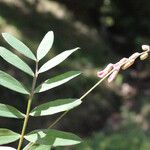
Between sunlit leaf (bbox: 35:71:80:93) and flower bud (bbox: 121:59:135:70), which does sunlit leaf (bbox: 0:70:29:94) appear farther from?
flower bud (bbox: 121:59:135:70)

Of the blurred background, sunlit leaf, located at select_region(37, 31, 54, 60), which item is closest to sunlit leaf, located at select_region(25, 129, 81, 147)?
sunlit leaf, located at select_region(37, 31, 54, 60)

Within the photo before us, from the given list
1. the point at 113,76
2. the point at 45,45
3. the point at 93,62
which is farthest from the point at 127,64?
the point at 93,62

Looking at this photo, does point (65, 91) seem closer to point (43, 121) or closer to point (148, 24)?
point (43, 121)

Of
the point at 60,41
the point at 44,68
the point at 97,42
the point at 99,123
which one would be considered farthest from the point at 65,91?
the point at 44,68

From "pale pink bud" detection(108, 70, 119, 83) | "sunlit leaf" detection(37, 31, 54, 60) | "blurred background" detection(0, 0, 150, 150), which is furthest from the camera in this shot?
"blurred background" detection(0, 0, 150, 150)

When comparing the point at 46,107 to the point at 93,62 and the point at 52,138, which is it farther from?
the point at 93,62

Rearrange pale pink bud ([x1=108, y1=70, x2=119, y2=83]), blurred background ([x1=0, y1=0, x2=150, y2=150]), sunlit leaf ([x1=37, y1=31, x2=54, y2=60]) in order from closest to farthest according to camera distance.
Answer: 1. pale pink bud ([x1=108, y1=70, x2=119, y2=83])
2. sunlit leaf ([x1=37, y1=31, x2=54, y2=60])
3. blurred background ([x1=0, y1=0, x2=150, y2=150])
